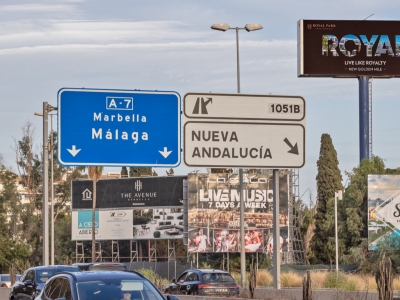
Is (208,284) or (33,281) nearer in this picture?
(33,281)

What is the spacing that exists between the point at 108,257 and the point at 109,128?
201 ft

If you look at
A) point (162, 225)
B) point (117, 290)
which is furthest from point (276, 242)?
point (162, 225)

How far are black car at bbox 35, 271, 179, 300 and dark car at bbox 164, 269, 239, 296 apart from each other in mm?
16931

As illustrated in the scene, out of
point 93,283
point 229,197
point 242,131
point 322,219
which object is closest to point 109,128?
point 242,131

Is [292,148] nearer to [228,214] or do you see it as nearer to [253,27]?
[253,27]

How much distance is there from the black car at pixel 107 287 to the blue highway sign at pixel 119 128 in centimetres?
887

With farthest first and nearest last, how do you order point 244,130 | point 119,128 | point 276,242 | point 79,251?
point 79,251 → point 119,128 → point 244,130 → point 276,242

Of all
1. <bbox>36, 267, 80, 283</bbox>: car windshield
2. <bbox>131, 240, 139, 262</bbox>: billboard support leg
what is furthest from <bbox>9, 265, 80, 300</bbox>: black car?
<bbox>131, 240, 139, 262</bbox>: billboard support leg

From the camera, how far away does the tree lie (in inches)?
2872

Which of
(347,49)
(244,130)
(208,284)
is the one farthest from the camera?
(347,49)

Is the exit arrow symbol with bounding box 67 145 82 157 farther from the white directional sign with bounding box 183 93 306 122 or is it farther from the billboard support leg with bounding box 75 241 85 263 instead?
the billboard support leg with bounding box 75 241 85 263

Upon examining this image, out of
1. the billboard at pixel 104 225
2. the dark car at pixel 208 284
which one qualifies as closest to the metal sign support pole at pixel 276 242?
the dark car at pixel 208 284

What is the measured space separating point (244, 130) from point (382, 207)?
131 ft

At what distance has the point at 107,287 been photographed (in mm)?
12672
